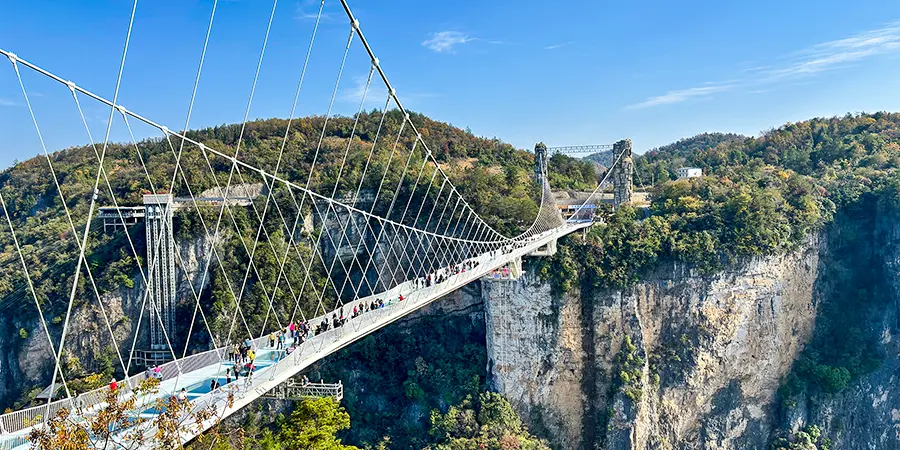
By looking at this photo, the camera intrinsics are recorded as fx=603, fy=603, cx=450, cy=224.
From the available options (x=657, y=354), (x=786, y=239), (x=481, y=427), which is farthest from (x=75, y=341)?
(x=786, y=239)

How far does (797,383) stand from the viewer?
26016 mm

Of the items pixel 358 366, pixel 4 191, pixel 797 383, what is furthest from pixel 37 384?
pixel 797 383

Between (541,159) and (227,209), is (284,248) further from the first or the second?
(541,159)

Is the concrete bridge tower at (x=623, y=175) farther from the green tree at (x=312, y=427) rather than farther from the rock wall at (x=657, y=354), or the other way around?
the green tree at (x=312, y=427)

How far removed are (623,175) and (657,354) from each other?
39.1 ft

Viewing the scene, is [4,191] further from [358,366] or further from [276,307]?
[358,366]

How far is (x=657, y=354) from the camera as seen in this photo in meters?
25.7

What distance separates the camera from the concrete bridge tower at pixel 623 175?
34156mm

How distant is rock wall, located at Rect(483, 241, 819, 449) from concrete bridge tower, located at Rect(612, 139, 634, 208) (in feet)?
31.9

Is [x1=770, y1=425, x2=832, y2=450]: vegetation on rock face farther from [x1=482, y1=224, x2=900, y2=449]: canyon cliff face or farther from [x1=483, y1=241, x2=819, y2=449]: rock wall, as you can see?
[x1=483, y1=241, x2=819, y2=449]: rock wall

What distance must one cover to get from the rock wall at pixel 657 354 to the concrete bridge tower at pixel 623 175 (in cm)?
972

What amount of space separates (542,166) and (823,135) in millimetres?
20157

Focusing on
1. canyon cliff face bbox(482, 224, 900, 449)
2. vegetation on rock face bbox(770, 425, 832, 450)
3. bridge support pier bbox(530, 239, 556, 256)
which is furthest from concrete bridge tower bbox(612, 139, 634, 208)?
vegetation on rock face bbox(770, 425, 832, 450)

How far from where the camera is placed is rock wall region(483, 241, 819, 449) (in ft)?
82.9
